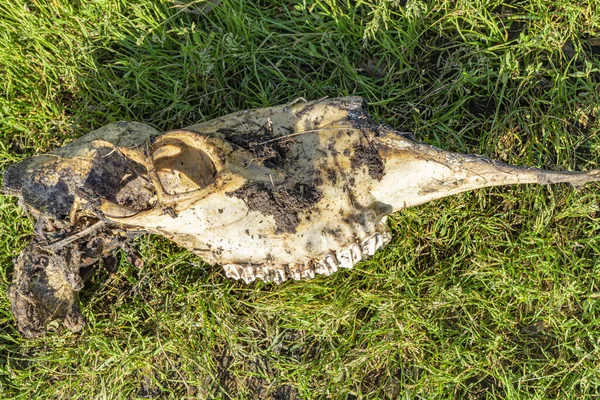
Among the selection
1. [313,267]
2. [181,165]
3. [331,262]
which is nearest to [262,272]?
[313,267]

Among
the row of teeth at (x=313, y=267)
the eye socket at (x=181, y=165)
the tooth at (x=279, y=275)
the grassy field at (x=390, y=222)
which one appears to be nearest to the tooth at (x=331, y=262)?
the row of teeth at (x=313, y=267)

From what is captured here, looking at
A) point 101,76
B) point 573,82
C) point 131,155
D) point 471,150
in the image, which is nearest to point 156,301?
point 131,155

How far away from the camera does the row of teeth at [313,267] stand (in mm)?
2971

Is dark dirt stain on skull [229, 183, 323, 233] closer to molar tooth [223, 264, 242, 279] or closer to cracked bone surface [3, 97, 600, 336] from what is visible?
cracked bone surface [3, 97, 600, 336]

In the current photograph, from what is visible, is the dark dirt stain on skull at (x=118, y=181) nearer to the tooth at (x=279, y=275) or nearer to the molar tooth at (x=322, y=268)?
the tooth at (x=279, y=275)

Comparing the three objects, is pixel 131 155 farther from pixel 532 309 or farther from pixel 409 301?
pixel 532 309

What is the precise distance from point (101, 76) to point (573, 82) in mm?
3178

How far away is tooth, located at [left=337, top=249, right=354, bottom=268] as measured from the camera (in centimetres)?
296

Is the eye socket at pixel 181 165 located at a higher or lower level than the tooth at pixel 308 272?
higher

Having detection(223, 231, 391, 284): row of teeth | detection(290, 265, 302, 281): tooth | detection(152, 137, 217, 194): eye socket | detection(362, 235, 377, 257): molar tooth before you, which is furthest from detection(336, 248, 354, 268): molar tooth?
detection(152, 137, 217, 194): eye socket

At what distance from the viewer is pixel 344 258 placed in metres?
2.99

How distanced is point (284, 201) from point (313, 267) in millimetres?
425

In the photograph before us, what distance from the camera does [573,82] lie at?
3574mm

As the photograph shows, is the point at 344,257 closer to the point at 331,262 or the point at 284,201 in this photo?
the point at 331,262
